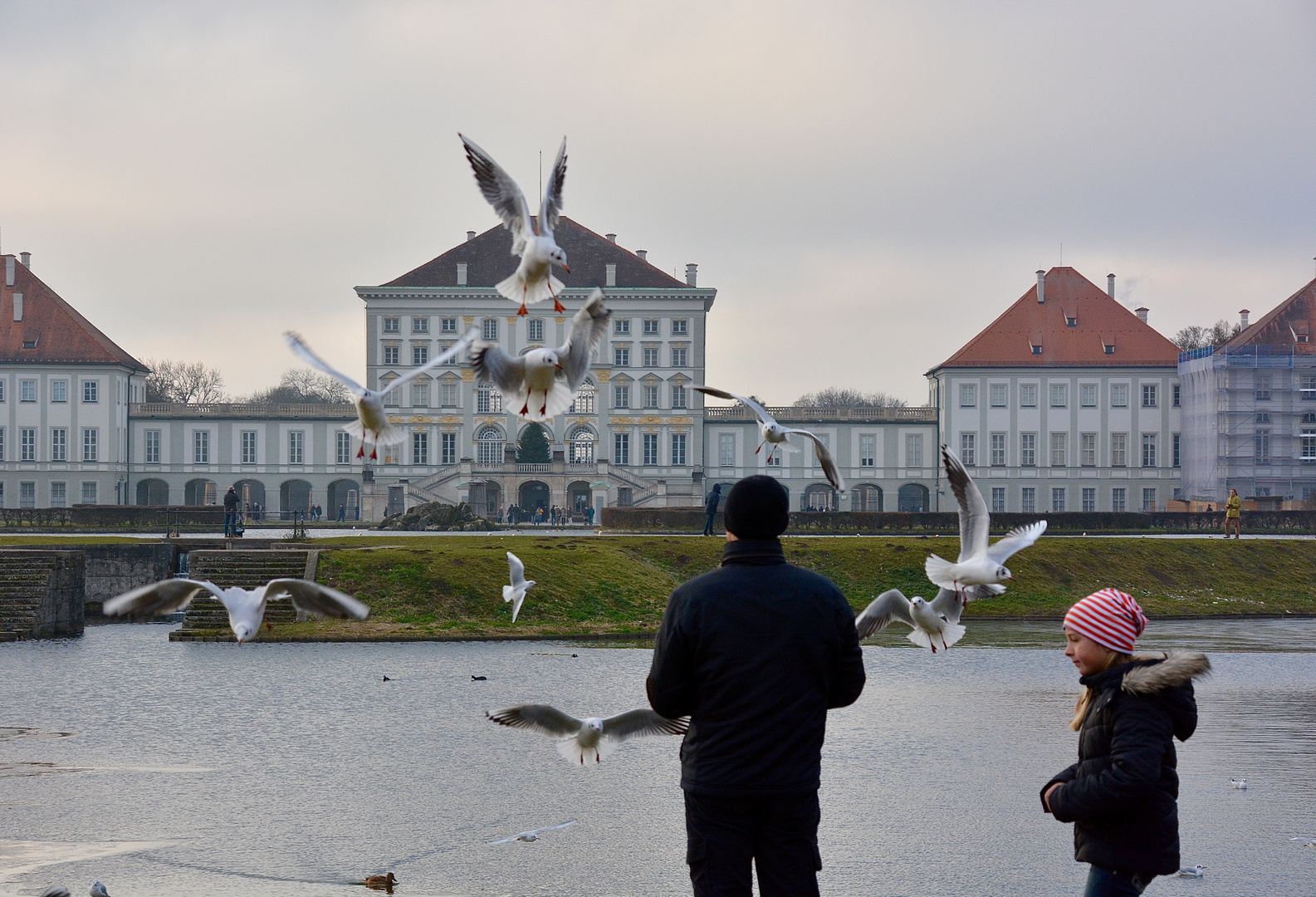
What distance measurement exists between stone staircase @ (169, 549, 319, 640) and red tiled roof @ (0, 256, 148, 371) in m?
61.5

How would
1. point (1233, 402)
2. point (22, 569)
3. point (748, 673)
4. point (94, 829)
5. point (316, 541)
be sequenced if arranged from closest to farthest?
point (748, 673) < point (94, 829) < point (22, 569) < point (316, 541) < point (1233, 402)

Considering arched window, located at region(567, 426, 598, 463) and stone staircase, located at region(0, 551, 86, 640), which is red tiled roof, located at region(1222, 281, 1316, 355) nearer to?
arched window, located at region(567, 426, 598, 463)

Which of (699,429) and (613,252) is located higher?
(613,252)

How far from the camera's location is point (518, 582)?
10859mm

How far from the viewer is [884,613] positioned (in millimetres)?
7637

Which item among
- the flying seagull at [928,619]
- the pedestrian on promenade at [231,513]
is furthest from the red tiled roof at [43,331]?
the flying seagull at [928,619]

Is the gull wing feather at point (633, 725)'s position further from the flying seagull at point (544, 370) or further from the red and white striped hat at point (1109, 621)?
the flying seagull at point (544, 370)

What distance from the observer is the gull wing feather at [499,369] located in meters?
4.46

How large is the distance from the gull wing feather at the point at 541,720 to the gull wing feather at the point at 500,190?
3007 mm

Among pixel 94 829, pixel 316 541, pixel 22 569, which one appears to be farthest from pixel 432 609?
pixel 94 829

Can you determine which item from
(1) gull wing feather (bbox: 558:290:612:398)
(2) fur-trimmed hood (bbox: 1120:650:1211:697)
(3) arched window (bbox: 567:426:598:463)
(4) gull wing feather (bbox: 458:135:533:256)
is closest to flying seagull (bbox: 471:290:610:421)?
(1) gull wing feather (bbox: 558:290:612:398)

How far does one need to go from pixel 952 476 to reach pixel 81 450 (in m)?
86.3

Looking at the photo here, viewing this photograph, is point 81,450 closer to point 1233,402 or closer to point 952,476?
point 1233,402

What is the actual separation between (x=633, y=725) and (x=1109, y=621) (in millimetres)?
2680
